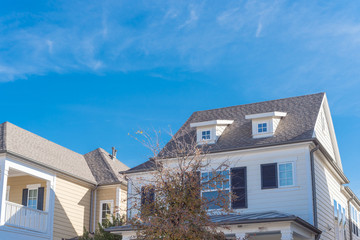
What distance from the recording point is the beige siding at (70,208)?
885 inches

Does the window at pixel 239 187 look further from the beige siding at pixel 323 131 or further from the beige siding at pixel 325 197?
the beige siding at pixel 323 131

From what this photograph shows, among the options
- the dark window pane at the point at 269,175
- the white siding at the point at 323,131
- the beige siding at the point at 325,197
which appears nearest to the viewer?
the dark window pane at the point at 269,175

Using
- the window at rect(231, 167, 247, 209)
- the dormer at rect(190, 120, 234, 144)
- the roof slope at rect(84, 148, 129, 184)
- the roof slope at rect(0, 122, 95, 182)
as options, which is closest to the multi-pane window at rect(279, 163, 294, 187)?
the window at rect(231, 167, 247, 209)

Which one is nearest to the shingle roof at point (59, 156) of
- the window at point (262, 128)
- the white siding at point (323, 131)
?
the window at point (262, 128)

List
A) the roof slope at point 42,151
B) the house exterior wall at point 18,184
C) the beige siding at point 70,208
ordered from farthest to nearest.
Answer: the house exterior wall at point 18,184 < the beige siding at point 70,208 < the roof slope at point 42,151

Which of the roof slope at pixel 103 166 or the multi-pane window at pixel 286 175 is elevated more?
the roof slope at pixel 103 166

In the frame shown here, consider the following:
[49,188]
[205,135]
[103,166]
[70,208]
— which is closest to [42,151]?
[49,188]

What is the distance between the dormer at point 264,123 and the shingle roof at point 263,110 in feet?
0.75

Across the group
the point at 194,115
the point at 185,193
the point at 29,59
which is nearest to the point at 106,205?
the point at 194,115

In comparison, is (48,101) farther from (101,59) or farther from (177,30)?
(177,30)

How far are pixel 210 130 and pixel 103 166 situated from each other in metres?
8.17

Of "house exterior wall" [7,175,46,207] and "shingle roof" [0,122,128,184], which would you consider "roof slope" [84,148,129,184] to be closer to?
"shingle roof" [0,122,128,184]

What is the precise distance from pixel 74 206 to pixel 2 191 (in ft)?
16.4

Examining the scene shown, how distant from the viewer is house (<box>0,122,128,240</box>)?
19.9 meters
